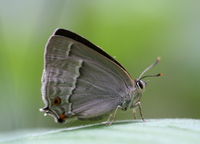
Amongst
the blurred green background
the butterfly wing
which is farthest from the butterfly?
the blurred green background

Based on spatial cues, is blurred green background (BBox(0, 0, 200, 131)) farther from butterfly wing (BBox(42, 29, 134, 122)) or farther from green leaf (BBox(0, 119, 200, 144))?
green leaf (BBox(0, 119, 200, 144))

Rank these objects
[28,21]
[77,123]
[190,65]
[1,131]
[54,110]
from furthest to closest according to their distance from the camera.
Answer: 1. [77,123]
2. [190,65]
3. [28,21]
4. [1,131]
5. [54,110]

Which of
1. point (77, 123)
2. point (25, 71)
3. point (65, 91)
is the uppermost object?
point (65, 91)

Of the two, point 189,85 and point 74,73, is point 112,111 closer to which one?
point 74,73

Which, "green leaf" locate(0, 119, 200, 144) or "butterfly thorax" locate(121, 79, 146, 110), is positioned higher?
"green leaf" locate(0, 119, 200, 144)

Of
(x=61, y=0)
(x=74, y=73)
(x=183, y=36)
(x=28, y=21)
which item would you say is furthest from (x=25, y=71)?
(x=183, y=36)

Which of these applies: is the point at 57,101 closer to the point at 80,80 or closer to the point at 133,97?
the point at 80,80
